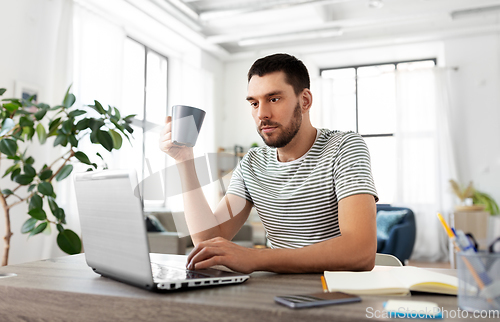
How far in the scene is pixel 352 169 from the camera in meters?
1.24

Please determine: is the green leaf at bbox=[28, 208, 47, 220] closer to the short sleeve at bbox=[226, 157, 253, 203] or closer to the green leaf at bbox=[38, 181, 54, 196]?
the green leaf at bbox=[38, 181, 54, 196]

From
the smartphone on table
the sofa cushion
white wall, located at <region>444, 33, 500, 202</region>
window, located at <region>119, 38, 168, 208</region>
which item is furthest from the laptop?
white wall, located at <region>444, 33, 500, 202</region>

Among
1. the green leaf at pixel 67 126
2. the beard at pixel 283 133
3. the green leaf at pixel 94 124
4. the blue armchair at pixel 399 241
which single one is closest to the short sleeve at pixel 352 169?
the beard at pixel 283 133

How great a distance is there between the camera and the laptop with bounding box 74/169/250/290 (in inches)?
27.5

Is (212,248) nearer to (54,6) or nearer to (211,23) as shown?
(54,6)

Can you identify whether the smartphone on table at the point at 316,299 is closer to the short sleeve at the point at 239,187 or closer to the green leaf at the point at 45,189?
the short sleeve at the point at 239,187

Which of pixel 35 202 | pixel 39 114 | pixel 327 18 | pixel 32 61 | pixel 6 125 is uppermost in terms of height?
pixel 327 18

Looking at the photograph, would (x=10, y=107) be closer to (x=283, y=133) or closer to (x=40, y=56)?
(x=40, y=56)

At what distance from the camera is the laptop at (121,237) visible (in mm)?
699

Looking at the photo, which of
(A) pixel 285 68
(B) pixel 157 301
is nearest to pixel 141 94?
(A) pixel 285 68

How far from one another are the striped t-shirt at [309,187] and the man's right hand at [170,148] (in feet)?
1.07

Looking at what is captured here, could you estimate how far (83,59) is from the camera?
416 cm

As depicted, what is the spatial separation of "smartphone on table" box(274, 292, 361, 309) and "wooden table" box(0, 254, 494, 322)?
0.01 m

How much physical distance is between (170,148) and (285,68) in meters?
0.49
